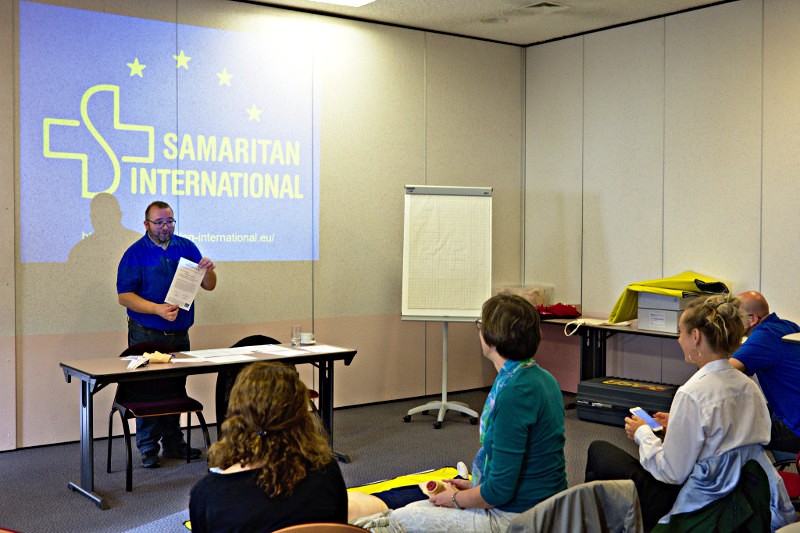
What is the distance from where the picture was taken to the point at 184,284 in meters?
5.20

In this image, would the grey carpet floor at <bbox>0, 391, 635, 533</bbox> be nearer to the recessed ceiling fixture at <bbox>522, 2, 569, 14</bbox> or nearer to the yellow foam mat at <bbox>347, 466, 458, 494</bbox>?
the yellow foam mat at <bbox>347, 466, 458, 494</bbox>

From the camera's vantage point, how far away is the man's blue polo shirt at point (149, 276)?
17.0 feet

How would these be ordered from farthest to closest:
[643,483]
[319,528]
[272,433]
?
1. [643,483]
2. [272,433]
3. [319,528]

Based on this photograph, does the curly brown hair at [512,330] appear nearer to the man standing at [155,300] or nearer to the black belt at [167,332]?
the man standing at [155,300]

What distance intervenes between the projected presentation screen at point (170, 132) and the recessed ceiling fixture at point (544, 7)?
174cm

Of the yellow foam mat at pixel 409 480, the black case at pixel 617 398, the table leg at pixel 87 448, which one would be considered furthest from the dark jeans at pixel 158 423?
the black case at pixel 617 398

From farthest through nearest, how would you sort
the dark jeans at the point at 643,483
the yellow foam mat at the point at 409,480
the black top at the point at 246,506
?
the yellow foam mat at the point at 409,480 → the dark jeans at the point at 643,483 → the black top at the point at 246,506

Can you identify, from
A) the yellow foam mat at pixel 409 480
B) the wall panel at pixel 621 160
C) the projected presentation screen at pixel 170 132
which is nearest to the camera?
the yellow foam mat at pixel 409 480

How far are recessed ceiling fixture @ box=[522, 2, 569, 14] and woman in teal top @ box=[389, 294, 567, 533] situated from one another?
4.21m

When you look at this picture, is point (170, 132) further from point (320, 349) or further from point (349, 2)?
point (320, 349)

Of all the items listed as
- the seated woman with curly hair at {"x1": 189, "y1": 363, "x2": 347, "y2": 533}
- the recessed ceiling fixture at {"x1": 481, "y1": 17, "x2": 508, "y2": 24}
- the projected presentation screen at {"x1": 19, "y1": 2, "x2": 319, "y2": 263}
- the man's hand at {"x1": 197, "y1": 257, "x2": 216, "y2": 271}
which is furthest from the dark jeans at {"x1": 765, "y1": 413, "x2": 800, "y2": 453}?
the recessed ceiling fixture at {"x1": 481, "y1": 17, "x2": 508, "y2": 24}

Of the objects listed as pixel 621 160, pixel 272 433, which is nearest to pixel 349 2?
pixel 621 160

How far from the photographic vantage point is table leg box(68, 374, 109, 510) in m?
4.42

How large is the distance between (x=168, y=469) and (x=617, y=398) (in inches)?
129
